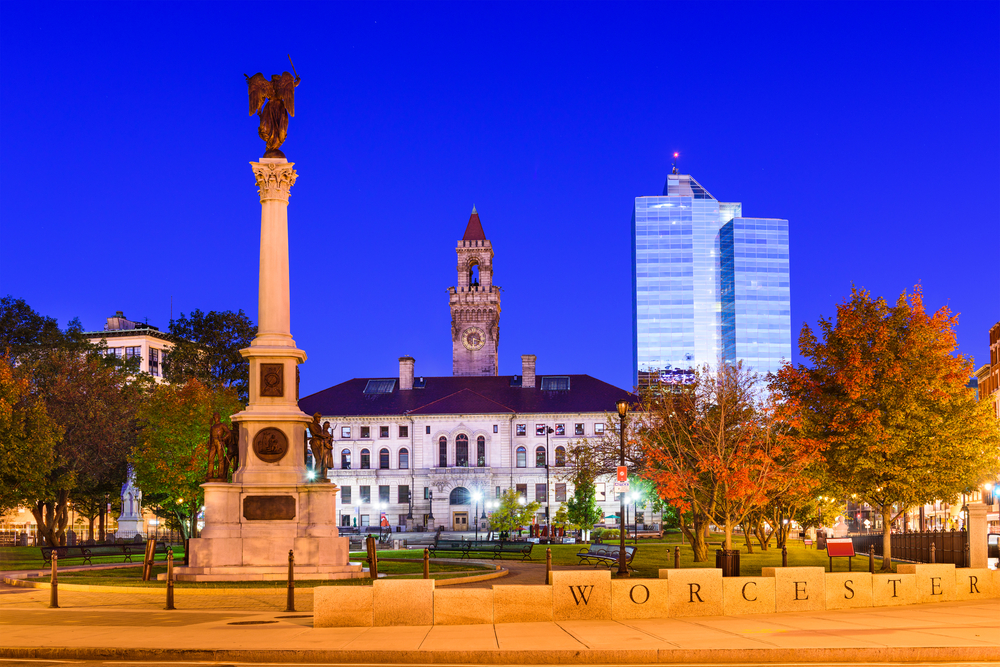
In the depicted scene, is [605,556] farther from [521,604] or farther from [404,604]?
[404,604]

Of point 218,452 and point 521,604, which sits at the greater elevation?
point 218,452

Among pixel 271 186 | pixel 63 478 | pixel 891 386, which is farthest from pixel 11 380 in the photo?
pixel 891 386

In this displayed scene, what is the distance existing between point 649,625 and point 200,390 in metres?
Answer: 48.5

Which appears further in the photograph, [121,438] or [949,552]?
[121,438]

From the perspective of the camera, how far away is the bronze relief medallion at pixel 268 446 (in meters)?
26.8

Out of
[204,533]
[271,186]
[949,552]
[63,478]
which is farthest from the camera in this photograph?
[63,478]

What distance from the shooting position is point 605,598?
1666cm

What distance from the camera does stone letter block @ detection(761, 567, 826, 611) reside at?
1764cm

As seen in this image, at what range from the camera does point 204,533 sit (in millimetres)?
26016

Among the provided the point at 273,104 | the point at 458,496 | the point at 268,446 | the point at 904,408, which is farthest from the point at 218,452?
the point at 458,496

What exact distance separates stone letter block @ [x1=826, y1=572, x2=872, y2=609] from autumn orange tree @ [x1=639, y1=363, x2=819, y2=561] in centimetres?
1274

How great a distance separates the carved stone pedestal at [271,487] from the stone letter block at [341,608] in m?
9.31

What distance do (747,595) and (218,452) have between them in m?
15.4

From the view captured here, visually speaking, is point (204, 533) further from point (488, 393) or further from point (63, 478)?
point (488, 393)
